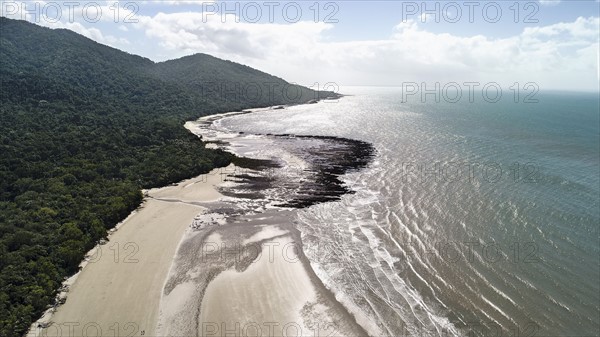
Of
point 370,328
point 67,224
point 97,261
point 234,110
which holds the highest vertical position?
point 234,110

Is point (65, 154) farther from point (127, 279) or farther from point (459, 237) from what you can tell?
point (459, 237)

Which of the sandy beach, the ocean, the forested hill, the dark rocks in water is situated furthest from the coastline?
the dark rocks in water

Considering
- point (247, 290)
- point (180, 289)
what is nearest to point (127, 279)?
point (180, 289)

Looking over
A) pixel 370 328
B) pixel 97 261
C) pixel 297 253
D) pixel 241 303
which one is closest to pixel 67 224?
pixel 97 261

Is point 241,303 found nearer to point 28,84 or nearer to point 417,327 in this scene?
point 417,327

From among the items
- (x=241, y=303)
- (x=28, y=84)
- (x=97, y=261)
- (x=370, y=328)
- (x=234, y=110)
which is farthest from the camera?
(x=234, y=110)

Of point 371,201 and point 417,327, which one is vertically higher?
point 371,201

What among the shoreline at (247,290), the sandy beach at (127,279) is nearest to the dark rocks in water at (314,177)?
the shoreline at (247,290)

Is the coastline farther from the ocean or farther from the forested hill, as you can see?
the forested hill
